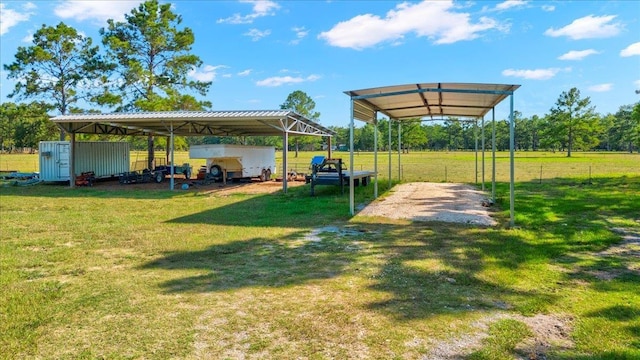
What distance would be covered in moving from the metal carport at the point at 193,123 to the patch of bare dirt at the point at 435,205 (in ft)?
16.1

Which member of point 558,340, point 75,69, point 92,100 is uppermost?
point 75,69

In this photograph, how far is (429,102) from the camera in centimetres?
1238

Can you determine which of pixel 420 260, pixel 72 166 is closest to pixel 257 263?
pixel 420 260

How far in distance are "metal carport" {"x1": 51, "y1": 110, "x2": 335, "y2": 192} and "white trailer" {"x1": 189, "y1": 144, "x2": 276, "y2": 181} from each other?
119 cm

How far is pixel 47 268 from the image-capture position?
18.9ft

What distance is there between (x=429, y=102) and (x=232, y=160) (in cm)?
1078

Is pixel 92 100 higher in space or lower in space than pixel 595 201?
higher

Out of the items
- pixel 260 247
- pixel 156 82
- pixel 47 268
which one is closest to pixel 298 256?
pixel 260 247

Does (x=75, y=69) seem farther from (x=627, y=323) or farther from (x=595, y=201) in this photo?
(x=627, y=323)

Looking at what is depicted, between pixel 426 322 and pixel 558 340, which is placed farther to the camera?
pixel 426 322

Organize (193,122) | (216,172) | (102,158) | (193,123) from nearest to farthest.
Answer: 1. (193,122)
2. (193,123)
3. (216,172)
4. (102,158)

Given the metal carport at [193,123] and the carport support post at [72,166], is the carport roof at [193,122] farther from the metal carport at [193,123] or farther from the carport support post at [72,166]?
the carport support post at [72,166]

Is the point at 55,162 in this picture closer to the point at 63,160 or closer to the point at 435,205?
the point at 63,160

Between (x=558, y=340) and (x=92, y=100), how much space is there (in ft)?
91.5
